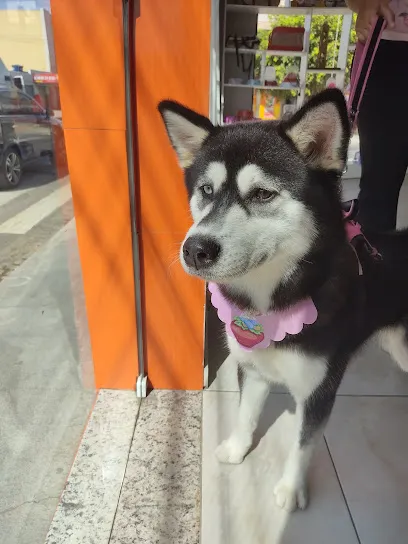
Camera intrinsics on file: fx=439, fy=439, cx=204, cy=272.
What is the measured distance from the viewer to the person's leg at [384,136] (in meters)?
1.73

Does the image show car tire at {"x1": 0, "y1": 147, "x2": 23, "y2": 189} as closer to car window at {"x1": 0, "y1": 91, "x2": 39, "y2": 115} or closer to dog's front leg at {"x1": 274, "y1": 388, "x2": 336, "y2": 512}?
car window at {"x1": 0, "y1": 91, "x2": 39, "y2": 115}

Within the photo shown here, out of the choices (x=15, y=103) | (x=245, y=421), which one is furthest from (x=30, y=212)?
(x=245, y=421)

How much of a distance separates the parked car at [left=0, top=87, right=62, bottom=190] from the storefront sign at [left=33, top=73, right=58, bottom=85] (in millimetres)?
76

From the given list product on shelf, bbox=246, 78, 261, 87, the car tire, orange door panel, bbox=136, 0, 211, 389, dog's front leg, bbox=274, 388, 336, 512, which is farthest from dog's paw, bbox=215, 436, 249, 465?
product on shelf, bbox=246, 78, 261, 87

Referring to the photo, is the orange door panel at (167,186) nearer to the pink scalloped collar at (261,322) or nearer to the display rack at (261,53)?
the pink scalloped collar at (261,322)

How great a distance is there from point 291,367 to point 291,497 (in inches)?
20.2

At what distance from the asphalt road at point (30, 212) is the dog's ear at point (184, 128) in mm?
430

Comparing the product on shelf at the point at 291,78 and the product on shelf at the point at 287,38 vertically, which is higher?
the product on shelf at the point at 287,38

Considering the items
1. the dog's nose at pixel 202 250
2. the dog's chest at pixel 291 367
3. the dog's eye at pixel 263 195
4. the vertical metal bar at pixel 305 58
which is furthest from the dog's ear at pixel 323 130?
the vertical metal bar at pixel 305 58

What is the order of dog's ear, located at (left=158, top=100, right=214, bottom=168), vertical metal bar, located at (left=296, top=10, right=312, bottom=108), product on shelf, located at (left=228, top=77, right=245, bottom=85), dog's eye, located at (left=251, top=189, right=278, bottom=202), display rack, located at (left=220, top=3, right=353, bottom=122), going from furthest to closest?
product on shelf, located at (left=228, top=77, right=245, bottom=85) < vertical metal bar, located at (left=296, top=10, right=312, bottom=108) < display rack, located at (left=220, top=3, right=353, bottom=122) < dog's ear, located at (left=158, top=100, right=214, bottom=168) < dog's eye, located at (left=251, top=189, right=278, bottom=202)

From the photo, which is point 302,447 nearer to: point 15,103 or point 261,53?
point 15,103

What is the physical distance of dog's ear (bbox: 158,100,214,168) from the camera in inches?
49.9

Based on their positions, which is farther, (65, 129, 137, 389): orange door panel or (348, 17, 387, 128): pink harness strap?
(65, 129, 137, 389): orange door panel

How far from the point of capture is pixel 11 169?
1.16 m
